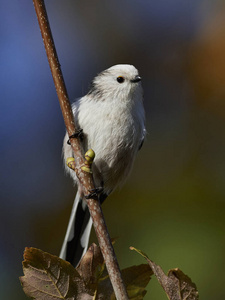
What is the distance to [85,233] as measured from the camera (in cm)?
201

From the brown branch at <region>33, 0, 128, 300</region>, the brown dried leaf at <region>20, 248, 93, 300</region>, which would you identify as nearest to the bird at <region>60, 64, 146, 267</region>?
the brown branch at <region>33, 0, 128, 300</region>

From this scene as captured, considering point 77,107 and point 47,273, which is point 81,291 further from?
point 77,107

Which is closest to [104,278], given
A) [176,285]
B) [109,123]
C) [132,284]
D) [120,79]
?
[132,284]

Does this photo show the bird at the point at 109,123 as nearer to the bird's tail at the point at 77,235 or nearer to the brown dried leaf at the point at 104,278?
the bird's tail at the point at 77,235

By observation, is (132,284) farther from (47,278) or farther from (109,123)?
(109,123)

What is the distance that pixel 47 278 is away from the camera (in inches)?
29.6

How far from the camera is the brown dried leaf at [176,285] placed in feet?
2.32

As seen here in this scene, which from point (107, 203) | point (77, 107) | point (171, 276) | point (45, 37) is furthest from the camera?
point (107, 203)

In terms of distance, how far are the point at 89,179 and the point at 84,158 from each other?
6 cm

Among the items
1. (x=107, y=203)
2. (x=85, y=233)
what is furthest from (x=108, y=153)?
(x=107, y=203)

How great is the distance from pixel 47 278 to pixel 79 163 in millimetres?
270

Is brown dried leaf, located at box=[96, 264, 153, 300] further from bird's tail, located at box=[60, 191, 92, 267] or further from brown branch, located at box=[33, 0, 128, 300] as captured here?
bird's tail, located at box=[60, 191, 92, 267]

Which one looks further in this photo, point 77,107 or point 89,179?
point 77,107

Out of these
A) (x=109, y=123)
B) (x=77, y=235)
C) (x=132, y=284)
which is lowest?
(x=77, y=235)
